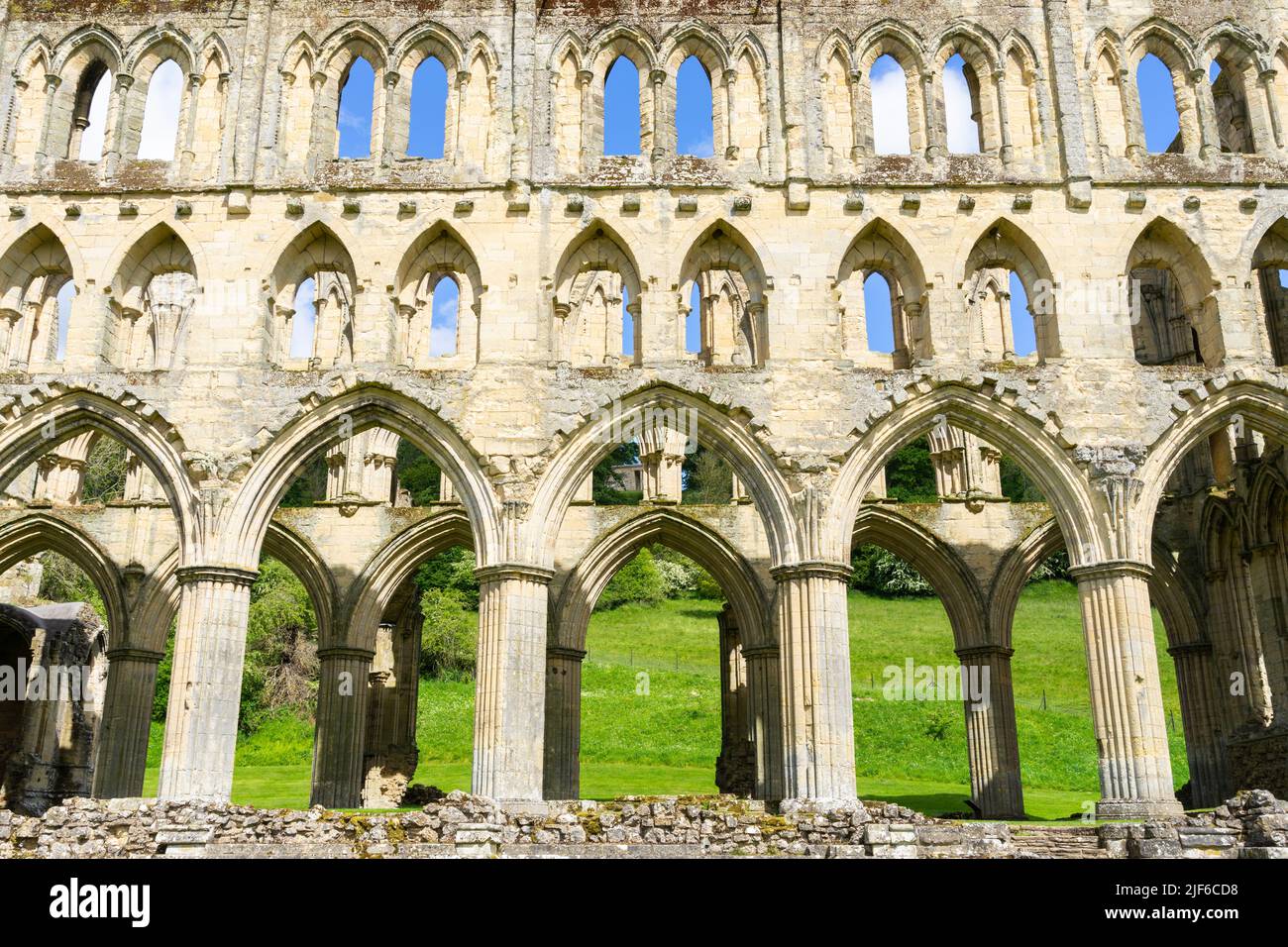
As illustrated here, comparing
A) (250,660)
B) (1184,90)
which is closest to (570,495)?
(1184,90)

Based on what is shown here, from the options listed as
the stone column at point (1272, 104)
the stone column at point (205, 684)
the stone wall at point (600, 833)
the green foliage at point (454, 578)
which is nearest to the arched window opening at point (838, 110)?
the stone column at point (1272, 104)

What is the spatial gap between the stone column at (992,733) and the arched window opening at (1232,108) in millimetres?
9628

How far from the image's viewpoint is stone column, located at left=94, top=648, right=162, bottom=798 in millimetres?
21062

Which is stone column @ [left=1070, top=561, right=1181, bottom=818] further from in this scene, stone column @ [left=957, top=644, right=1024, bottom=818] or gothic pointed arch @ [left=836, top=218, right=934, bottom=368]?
gothic pointed arch @ [left=836, top=218, right=934, bottom=368]

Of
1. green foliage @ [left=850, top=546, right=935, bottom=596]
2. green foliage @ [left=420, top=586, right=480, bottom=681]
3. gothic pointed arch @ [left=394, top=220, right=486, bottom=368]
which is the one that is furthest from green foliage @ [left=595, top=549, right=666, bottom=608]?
gothic pointed arch @ [left=394, top=220, right=486, bottom=368]

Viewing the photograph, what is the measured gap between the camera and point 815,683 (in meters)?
16.5

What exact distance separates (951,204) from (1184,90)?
4557mm

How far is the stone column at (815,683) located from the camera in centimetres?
1617

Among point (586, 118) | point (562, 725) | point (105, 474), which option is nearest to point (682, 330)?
point (586, 118)

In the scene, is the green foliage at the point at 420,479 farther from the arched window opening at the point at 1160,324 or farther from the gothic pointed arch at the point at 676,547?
the arched window opening at the point at 1160,324

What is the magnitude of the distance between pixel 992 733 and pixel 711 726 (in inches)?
603

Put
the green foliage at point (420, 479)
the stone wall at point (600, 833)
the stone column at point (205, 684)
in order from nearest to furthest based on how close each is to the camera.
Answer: the stone wall at point (600, 833) → the stone column at point (205, 684) → the green foliage at point (420, 479)

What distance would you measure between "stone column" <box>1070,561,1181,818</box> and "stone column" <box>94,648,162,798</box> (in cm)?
1586
